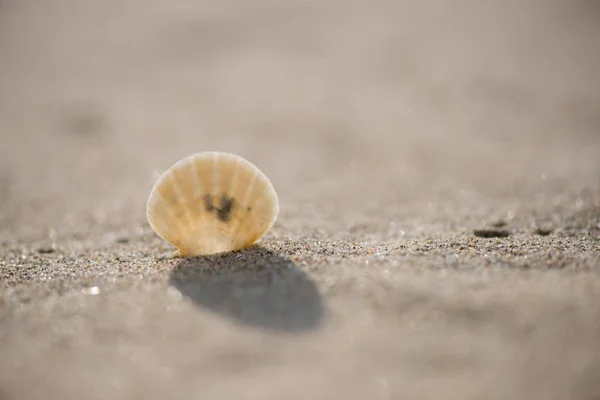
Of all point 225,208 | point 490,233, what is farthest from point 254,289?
point 490,233

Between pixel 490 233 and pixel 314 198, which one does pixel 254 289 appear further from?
pixel 314 198

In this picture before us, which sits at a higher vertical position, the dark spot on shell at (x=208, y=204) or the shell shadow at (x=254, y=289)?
the dark spot on shell at (x=208, y=204)

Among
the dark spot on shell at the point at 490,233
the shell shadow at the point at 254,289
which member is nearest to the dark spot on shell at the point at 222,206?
the shell shadow at the point at 254,289

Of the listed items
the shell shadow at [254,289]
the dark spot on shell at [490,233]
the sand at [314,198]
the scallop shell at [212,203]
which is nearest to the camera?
the sand at [314,198]

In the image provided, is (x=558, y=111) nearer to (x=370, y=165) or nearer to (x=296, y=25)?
(x=370, y=165)

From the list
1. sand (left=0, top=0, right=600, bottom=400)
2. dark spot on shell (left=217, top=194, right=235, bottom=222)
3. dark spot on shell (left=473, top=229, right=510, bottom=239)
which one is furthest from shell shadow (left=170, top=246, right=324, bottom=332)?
dark spot on shell (left=473, top=229, right=510, bottom=239)

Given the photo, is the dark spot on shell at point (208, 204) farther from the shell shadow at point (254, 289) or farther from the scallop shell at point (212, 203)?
the shell shadow at point (254, 289)

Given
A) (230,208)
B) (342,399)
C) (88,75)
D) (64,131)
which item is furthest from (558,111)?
(88,75)
